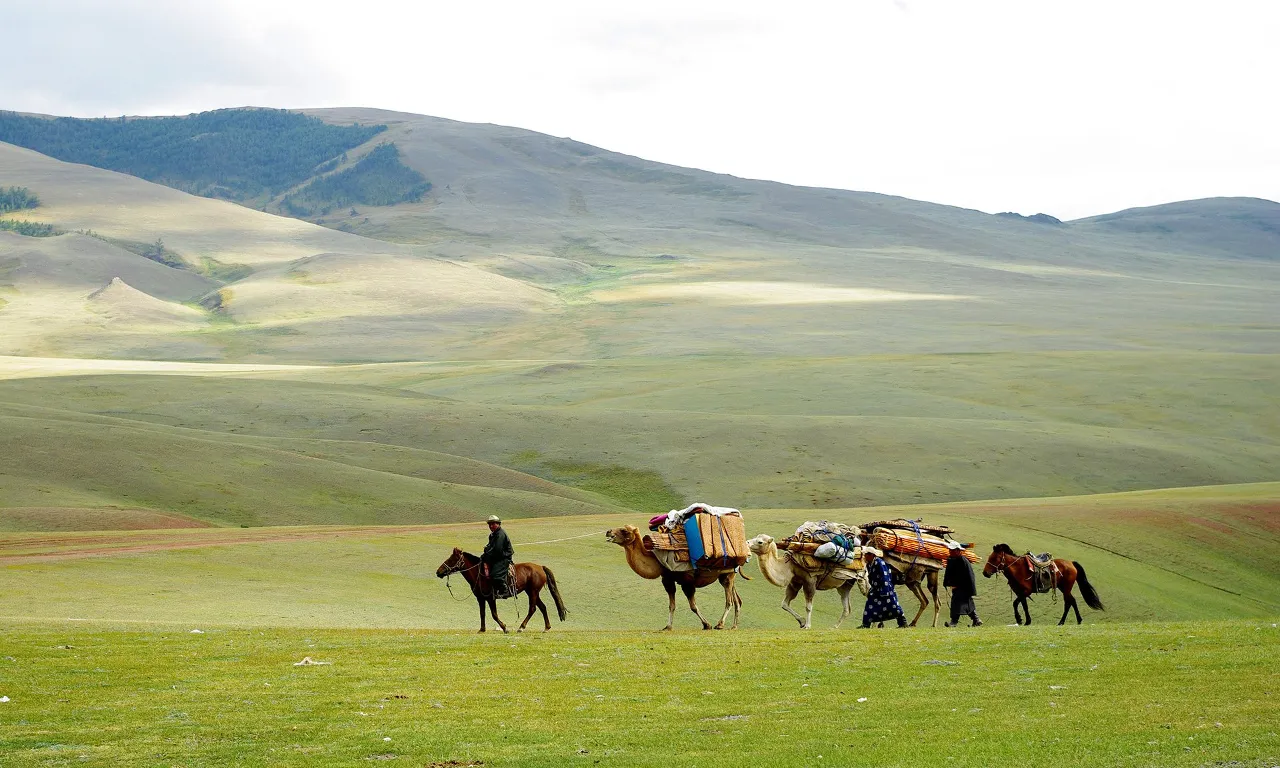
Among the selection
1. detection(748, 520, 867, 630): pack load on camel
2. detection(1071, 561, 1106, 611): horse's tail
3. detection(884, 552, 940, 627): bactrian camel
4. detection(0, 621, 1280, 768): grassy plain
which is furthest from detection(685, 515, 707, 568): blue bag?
detection(1071, 561, 1106, 611): horse's tail

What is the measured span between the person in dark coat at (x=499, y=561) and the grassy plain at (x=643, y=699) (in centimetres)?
170

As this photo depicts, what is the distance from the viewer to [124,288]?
599ft

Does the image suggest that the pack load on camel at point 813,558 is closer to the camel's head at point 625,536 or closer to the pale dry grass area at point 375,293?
the camel's head at point 625,536

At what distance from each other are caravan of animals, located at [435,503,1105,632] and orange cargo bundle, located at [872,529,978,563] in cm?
2

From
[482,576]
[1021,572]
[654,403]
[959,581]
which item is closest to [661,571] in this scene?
[482,576]

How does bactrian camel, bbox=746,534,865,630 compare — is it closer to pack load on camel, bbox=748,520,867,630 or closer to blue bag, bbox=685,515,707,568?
pack load on camel, bbox=748,520,867,630

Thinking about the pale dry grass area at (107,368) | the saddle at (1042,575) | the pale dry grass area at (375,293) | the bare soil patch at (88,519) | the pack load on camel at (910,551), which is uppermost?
the pale dry grass area at (375,293)

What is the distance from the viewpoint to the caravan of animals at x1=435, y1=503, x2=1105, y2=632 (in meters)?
24.0

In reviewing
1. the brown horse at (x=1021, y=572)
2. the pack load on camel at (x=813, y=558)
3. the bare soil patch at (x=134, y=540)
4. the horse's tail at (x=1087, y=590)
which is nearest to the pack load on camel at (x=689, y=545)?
the pack load on camel at (x=813, y=558)

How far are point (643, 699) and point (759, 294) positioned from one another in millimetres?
167196

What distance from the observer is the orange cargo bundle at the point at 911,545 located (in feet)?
90.9

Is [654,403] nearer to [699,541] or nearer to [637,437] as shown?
[637,437]

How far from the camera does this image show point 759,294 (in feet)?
597

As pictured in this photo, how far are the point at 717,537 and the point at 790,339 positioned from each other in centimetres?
11282
